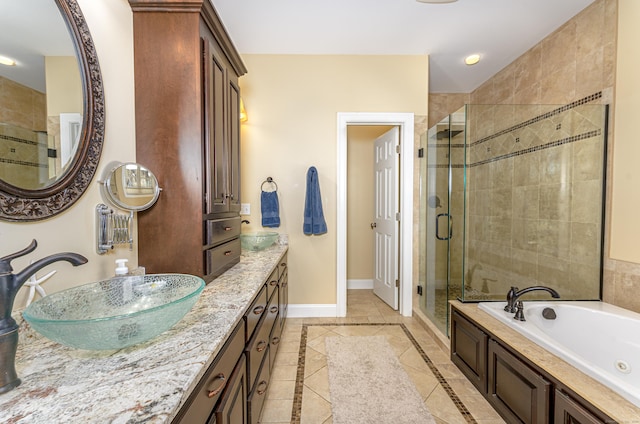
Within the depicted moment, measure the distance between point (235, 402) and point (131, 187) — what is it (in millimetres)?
1024

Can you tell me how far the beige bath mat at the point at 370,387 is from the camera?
4.96 feet

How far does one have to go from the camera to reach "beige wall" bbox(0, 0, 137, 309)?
34.5 inches

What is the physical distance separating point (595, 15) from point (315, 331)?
11.1 ft

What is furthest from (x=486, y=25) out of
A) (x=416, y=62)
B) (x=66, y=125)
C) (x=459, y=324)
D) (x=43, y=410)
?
(x=43, y=410)

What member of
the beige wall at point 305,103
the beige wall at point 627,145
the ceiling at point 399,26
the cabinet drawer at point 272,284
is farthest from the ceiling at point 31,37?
the beige wall at point 627,145

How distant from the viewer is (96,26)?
44.9 inches

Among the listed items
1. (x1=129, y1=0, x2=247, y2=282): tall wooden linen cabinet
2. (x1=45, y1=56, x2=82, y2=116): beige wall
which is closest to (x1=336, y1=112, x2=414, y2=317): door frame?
→ (x1=129, y1=0, x2=247, y2=282): tall wooden linen cabinet

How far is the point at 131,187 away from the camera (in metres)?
1.24

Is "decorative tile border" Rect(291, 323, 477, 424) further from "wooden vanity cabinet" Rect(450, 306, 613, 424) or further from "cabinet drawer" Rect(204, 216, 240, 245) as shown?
"cabinet drawer" Rect(204, 216, 240, 245)

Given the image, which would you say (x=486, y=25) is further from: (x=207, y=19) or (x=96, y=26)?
(x=96, y=26)

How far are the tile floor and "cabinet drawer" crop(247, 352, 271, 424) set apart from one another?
0.23 metres

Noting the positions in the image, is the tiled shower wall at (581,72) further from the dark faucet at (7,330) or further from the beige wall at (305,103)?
the dark faucet at (7,330)

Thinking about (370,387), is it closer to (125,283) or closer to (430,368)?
(430,368)

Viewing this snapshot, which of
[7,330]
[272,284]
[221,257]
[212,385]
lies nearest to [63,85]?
[7,330]
